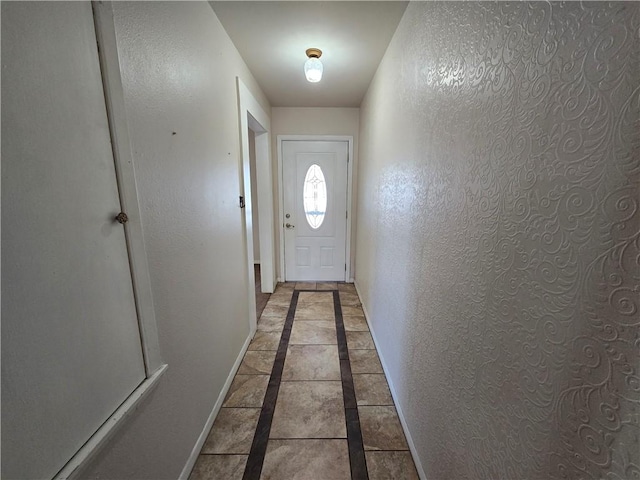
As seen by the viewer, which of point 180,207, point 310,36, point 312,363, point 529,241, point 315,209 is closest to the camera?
point 529,241

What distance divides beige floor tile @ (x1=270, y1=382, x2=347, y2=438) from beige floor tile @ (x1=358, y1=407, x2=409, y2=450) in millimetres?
124

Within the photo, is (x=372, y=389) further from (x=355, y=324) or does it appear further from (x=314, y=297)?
(x=314, y=297)

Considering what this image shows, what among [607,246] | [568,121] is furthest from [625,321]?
[568,121]

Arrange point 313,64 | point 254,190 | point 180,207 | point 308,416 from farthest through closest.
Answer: point 254,190
point 313,64
point 308,416
point 180,207

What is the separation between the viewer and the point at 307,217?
11.3ft

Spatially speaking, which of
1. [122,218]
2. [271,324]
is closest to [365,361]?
[271,324]

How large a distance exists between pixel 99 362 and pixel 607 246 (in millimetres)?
1130

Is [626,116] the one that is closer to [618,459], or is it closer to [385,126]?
[618,459]

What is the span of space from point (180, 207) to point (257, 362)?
1.40 meters

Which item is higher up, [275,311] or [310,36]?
[310,36]

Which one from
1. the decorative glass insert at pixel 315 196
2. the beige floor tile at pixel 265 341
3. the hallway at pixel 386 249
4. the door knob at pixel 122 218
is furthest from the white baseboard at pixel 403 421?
the decorative glass insert at pixel 315 196

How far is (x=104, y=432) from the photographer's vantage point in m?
0.68

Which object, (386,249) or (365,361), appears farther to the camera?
(365,361)

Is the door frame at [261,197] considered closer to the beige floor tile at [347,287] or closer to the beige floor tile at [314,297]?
the beige floor tile at [314,297]
